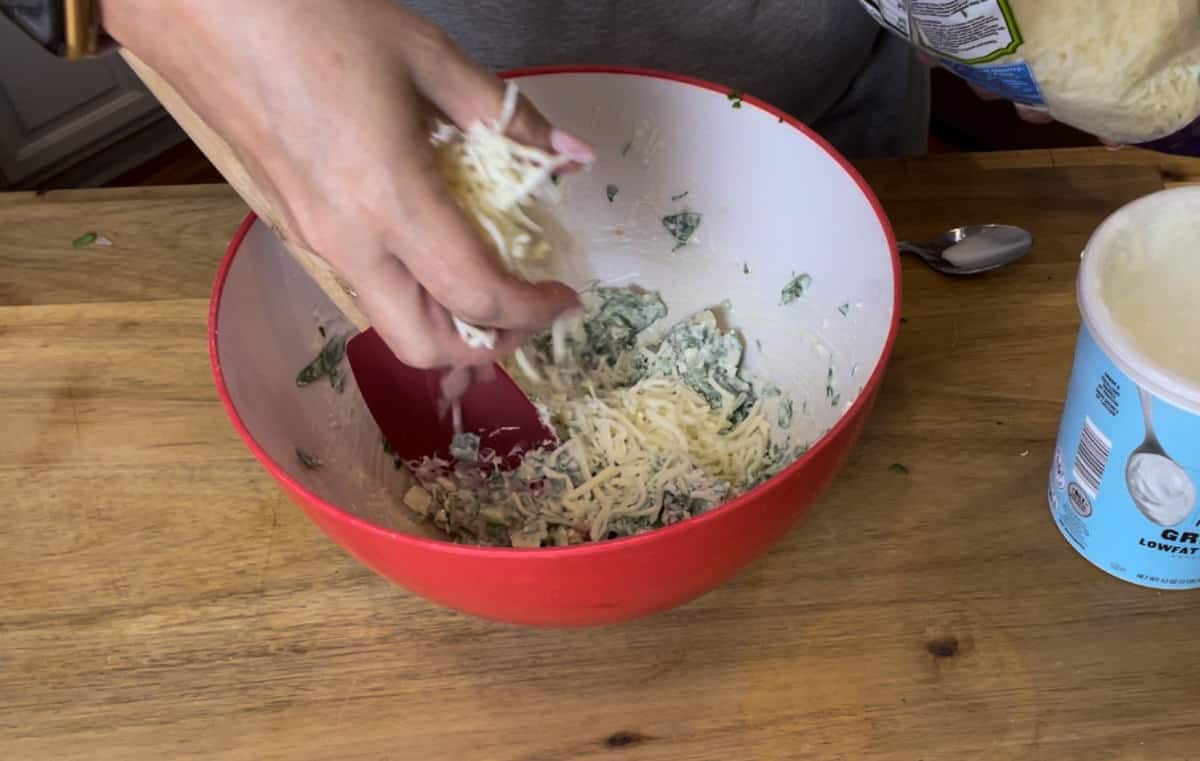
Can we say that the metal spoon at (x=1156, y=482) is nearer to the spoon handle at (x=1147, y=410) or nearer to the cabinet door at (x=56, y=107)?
the spoon handle at (x=1147, y=410)

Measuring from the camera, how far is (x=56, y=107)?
220cm

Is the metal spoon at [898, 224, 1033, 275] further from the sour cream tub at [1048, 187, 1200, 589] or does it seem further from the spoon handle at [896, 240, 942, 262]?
the sour cream tub at [1048, 187, 1200, 589]

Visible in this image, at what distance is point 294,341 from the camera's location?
2.87 ft

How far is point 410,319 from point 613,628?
12.0 inches

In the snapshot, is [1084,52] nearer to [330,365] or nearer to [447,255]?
[447,255]

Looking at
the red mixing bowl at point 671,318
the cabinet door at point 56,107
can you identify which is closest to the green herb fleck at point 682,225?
the red mixing bowl at point 671,318

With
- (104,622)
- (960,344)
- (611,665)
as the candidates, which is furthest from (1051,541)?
(104,622)

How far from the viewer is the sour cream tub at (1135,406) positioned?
0.68 m

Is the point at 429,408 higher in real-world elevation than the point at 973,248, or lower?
lower

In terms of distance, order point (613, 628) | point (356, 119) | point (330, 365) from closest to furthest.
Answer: point (356, 119)
point (613, 628)
point (330, 365)

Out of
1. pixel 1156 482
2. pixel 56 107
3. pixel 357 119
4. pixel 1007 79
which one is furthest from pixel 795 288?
pixel 56 107

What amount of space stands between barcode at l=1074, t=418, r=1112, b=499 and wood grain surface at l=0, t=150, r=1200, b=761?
3.3 inches

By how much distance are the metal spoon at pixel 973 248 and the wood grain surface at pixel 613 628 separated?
0.07 feet

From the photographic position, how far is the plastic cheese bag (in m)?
0.73
